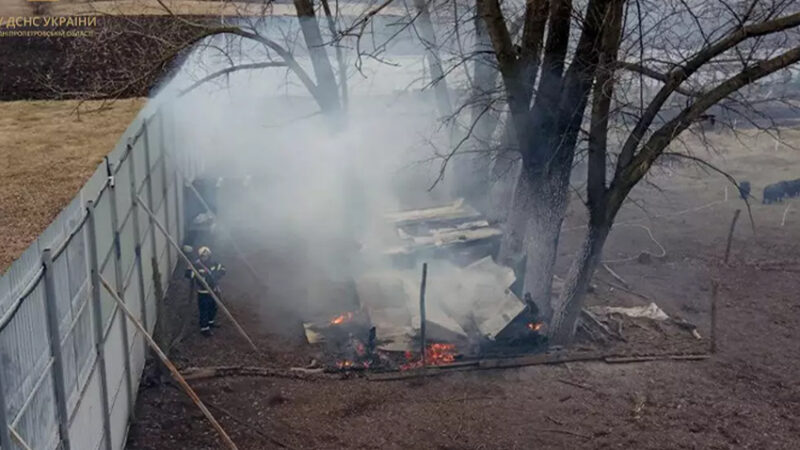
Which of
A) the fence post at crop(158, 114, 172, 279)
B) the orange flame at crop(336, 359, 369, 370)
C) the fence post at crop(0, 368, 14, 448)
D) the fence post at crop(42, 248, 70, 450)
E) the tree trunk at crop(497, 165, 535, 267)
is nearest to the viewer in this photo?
the fence post at crop(0, 368, 14, 448)

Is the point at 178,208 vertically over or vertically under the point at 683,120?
under

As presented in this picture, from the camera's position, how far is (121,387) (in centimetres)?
864

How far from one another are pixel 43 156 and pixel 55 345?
21.9 ft

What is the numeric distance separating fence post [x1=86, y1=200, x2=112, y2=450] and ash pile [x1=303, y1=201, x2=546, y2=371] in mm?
3552

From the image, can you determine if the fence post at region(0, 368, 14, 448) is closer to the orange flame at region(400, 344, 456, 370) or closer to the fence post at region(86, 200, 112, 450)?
the fence post at region(86, 200, 112, 450)

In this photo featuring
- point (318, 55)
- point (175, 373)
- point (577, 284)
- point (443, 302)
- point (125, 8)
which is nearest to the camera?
point (175, 373)

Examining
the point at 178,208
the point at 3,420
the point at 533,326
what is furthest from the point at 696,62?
the point at 178,208

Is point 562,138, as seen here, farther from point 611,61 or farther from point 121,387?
point 121,387

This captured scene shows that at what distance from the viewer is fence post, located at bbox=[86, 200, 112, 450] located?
7.42 metres

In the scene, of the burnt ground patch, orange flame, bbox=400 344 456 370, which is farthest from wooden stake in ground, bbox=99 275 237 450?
the burnt ground patch

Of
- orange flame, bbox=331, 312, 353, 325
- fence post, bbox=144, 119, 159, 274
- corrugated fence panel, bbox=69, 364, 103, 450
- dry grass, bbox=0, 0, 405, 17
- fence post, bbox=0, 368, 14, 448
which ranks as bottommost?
orange flame, bbox=331, 312, 353, 325

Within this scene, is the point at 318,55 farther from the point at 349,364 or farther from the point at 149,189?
the point at 349,364

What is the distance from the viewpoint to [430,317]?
38.1ft

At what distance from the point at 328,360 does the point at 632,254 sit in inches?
333
